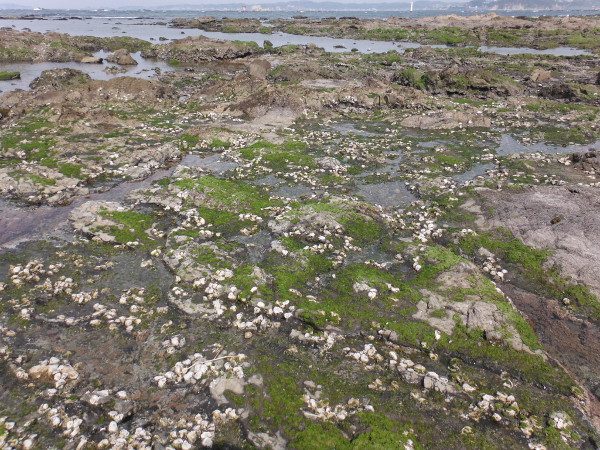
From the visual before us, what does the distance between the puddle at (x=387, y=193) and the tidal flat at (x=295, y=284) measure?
18cm

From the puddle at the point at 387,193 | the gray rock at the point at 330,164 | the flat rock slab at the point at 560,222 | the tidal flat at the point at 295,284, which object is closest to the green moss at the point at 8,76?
the tidal flat at the point at 295,284

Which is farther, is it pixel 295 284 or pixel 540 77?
Result: pixel 540 77

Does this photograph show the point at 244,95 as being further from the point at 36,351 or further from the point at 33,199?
the point at 36,351

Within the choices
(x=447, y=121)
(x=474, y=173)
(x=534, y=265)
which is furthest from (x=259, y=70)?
(x=534, y=265)

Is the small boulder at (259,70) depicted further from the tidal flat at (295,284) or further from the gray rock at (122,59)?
the gray rock at (122,59)

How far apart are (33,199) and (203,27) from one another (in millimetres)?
144910

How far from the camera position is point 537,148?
28078 millimetres

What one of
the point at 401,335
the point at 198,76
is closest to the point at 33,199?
→ the point at 401,335

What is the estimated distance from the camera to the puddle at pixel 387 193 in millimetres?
20172

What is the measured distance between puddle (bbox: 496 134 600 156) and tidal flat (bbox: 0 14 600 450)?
0.30 m

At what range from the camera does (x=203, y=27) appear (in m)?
142

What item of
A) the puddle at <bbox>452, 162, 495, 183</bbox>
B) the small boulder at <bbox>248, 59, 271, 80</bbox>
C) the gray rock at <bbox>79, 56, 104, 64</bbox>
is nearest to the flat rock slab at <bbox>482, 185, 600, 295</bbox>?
the puddle at <bbox>452, 162, 495, 183</bbox>

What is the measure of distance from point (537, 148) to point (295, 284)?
80.5 ft

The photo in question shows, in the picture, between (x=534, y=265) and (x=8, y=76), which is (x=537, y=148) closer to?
(x=534, y=265)
